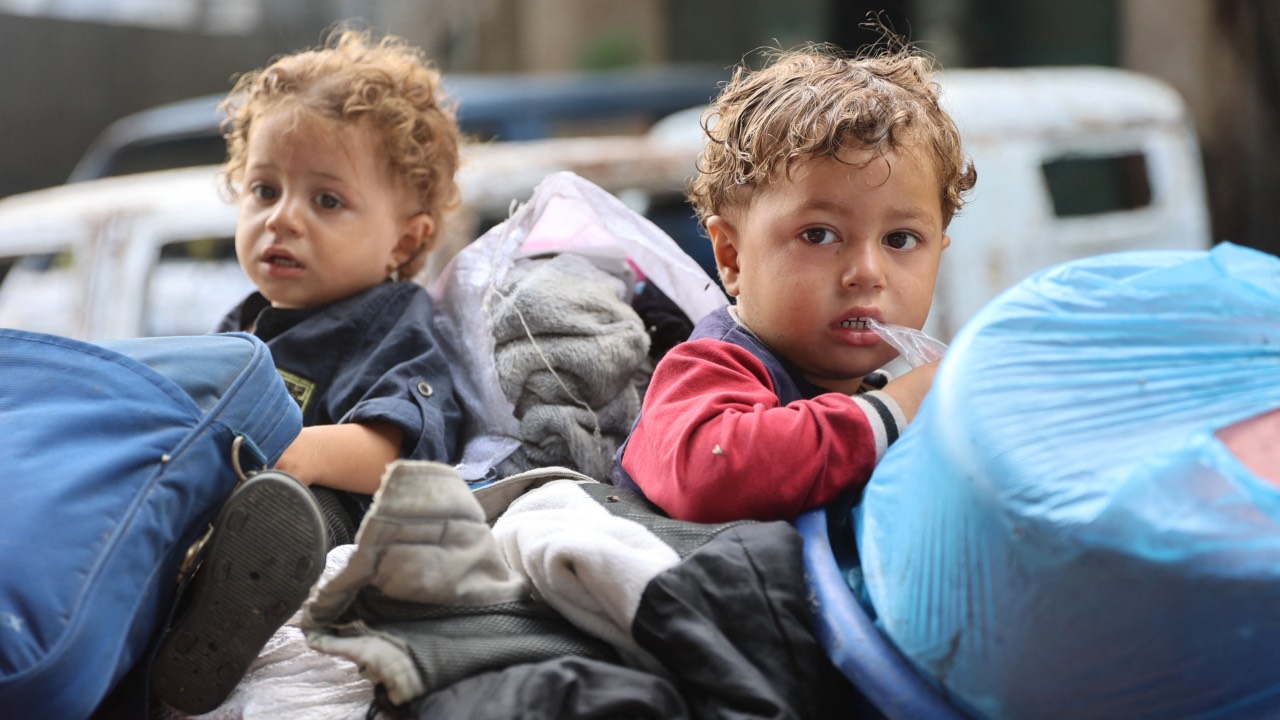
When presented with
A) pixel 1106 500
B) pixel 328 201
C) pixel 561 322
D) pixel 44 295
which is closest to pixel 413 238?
pixel 328 201

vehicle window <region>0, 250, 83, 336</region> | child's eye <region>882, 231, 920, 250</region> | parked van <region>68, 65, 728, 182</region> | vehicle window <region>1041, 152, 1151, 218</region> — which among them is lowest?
vehicle window <region>1041, 152, 1151, 218</region>

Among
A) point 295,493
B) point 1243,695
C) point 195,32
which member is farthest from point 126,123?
point 1243,695

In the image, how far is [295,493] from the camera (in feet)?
4.65

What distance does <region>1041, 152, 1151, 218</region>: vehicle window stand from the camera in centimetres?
662

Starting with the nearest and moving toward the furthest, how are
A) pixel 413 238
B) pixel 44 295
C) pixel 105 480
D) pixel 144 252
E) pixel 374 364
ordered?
pixel 105 480
pixel 374 364
pixel 413 238
pixel 144 252
pixel 44 295

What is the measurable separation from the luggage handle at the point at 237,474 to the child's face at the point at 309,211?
2.76 feet

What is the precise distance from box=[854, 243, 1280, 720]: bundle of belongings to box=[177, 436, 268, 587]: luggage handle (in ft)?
2.68

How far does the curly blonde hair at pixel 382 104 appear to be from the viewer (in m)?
2.43

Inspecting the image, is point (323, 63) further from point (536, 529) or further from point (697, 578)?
point (697, 578)

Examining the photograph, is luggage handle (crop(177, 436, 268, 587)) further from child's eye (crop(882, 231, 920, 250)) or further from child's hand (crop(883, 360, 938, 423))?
child's eye (crop(882, 231, 920, 250))

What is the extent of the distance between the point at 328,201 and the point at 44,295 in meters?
2.82

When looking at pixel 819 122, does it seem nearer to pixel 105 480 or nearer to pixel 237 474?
pixel 237 474

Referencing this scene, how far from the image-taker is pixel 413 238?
8.55 feet

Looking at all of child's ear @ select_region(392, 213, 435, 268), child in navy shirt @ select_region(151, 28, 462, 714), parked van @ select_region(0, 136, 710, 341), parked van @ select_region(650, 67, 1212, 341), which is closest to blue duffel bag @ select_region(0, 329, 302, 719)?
child in navy shirt @ select_region(151, 28, 462, 714)
